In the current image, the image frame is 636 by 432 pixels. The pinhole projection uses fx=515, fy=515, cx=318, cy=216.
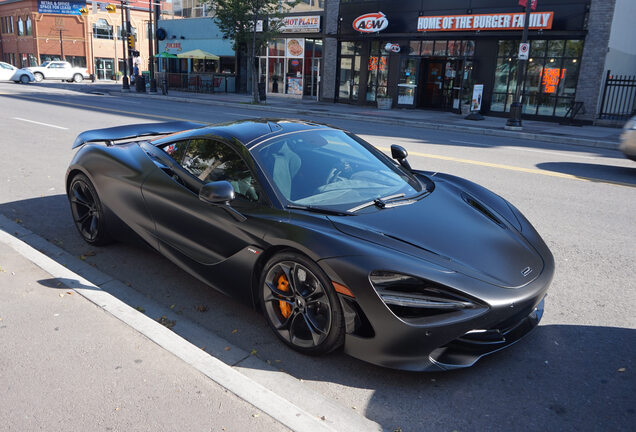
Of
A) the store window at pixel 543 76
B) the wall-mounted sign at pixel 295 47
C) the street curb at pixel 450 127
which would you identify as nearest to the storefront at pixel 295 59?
the wall-mounted sign at pixel 295 47

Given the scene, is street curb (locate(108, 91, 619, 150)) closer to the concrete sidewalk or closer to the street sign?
the street sign

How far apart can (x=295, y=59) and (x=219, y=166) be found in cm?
3002

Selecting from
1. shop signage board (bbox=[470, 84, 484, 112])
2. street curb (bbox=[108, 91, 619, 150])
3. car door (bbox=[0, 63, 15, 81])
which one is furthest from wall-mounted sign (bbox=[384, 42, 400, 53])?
car door (bbox=[0, 63, 15, 81])

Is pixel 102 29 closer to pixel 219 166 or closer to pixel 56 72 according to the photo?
pixel 56 72

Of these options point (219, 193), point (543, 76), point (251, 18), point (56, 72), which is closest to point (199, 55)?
point (251, 18)

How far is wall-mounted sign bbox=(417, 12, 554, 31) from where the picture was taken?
67.5 ft

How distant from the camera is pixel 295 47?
32.1 m

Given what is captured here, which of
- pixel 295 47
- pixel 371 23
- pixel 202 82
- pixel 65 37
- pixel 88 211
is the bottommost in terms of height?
pixel 88 211

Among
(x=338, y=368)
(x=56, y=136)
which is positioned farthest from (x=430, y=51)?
(x=338, y=368)

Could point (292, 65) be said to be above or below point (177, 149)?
above

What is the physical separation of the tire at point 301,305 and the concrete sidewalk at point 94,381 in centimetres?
70

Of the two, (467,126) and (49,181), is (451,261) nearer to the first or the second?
(49,181)

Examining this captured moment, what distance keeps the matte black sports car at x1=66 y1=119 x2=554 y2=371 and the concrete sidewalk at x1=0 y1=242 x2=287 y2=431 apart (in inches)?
30.2

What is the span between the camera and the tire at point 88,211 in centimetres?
503
